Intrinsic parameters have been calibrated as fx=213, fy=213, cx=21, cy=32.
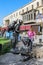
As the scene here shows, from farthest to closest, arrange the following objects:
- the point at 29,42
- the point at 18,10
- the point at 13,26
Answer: the point at 18,10 → the point at 13,26 → the point at 29,42

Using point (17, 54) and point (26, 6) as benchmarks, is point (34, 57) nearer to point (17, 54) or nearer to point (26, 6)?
point (17, 54)

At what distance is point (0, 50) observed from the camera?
17297mm

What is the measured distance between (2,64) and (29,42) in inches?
157

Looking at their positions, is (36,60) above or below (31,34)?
below

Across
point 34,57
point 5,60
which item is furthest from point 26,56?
point 5,60

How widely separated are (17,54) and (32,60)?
→ 2.11 m

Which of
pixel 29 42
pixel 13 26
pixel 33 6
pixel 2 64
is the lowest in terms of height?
pixel 2 64

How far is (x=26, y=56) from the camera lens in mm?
13688

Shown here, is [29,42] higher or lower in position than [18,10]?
lower

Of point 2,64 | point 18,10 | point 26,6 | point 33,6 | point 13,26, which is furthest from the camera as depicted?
point 18,10

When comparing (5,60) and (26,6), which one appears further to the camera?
(26,6)

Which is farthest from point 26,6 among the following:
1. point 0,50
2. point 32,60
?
point 32,60

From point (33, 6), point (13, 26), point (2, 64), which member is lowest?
point (2, 64)

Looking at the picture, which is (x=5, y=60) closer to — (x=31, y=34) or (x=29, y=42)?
(x=29, y=42)
